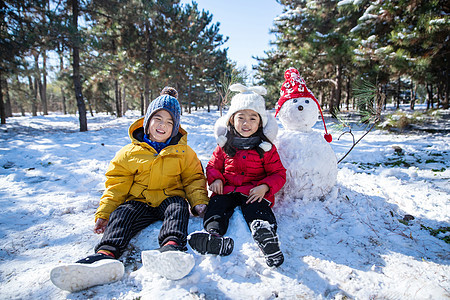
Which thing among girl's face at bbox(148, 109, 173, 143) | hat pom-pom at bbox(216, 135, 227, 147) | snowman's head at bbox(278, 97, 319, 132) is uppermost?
snowman's head at bbox(278, 97, 319, 132)

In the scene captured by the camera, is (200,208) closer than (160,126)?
Yes

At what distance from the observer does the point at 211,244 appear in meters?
1.57

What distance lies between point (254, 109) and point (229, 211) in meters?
1.11

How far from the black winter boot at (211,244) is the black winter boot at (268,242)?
22 cm

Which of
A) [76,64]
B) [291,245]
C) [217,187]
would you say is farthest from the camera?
[76,64]

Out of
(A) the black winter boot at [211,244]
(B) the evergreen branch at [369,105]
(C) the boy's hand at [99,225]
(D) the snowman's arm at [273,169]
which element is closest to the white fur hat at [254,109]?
(D) the snowman's arm at [273,169]

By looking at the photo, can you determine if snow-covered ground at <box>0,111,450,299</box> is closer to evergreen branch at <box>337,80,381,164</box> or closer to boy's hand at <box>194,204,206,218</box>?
boy's hand at <box>194,204,206,218</box>

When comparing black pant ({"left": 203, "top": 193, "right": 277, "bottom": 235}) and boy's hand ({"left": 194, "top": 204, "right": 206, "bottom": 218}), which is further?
boy's hand ({"left": 194, "top": 204, "right": 206, "bottom": 218})

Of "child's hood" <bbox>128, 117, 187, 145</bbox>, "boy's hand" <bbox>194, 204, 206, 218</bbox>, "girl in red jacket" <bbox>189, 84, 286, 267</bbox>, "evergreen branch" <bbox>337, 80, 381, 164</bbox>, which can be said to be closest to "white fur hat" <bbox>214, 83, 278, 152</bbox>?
"girl in red jacket" <bbox>189, 84, 286, 267</bbox>

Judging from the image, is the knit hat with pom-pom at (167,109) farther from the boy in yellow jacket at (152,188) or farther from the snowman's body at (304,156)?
the snowman's body at (304,156)

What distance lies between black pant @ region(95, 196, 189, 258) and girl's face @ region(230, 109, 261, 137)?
3.20 feet

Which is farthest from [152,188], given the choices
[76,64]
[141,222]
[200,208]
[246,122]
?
[76,64]

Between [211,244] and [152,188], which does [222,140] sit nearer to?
[152,188]

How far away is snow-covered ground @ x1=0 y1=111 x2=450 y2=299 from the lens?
4.35 feet
